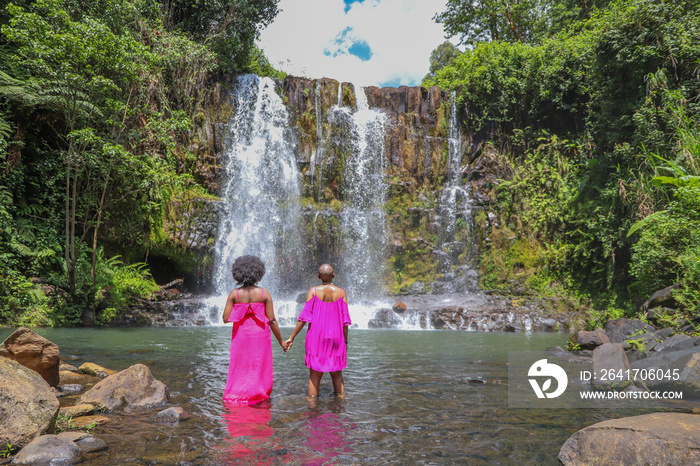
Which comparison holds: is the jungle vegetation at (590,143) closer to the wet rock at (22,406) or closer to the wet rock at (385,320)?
the wet rock at (385,320)

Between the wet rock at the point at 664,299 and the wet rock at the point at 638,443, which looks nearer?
the wet rock at the point at 638,443

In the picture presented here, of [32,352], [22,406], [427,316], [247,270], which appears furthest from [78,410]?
[427,316]

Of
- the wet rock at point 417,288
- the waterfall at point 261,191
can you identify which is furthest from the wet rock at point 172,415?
the wet rock at point 417,288

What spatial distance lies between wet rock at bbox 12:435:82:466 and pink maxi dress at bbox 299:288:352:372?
2.29m

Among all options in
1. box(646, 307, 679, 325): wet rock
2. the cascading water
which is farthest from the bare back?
the cascading water

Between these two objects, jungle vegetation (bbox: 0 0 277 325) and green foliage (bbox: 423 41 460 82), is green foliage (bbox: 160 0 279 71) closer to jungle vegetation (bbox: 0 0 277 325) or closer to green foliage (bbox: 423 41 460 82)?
jungle vegetation (bbox: 0 0 277 325)

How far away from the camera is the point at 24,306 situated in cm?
1170

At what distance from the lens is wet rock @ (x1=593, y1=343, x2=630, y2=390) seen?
17.3 ft

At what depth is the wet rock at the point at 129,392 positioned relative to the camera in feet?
13.7

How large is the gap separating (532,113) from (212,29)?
16915 mm

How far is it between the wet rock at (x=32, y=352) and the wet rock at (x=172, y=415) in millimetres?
1683

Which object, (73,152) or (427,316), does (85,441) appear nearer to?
(73,152)

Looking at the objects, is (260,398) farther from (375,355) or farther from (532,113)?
(532,113)

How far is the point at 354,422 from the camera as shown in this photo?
3898mm
